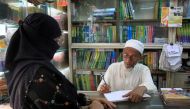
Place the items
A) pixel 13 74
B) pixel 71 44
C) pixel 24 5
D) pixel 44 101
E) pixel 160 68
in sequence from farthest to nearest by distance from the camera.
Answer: pixel 71 44, pixel 160 68, pixel 24 5, pixel 13 74, pixel 44 101

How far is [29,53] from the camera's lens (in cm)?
131

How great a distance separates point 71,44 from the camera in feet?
12.7

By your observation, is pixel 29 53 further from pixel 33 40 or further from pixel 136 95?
pixel 136 95

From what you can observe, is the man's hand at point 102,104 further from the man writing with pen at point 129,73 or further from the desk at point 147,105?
the man writing with pen at point 129,73

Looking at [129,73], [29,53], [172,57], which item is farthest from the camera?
[172,57]

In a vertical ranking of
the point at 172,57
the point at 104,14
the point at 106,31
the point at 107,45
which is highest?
the point at 104,14

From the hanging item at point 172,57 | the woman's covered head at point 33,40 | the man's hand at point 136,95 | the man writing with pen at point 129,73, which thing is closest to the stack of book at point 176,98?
the man's hand at point 136,95

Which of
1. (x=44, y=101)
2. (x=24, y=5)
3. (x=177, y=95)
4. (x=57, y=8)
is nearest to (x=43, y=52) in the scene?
(x=44, y=101)

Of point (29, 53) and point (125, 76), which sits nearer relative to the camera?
point (29, 53)

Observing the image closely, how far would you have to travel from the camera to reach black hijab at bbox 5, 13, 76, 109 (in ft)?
4.10

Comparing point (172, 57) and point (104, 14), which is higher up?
point (104, 14)

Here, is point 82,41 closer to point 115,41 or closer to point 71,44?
point 71,44

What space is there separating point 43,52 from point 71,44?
249cm

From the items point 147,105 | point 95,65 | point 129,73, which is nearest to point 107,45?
point 95,65
